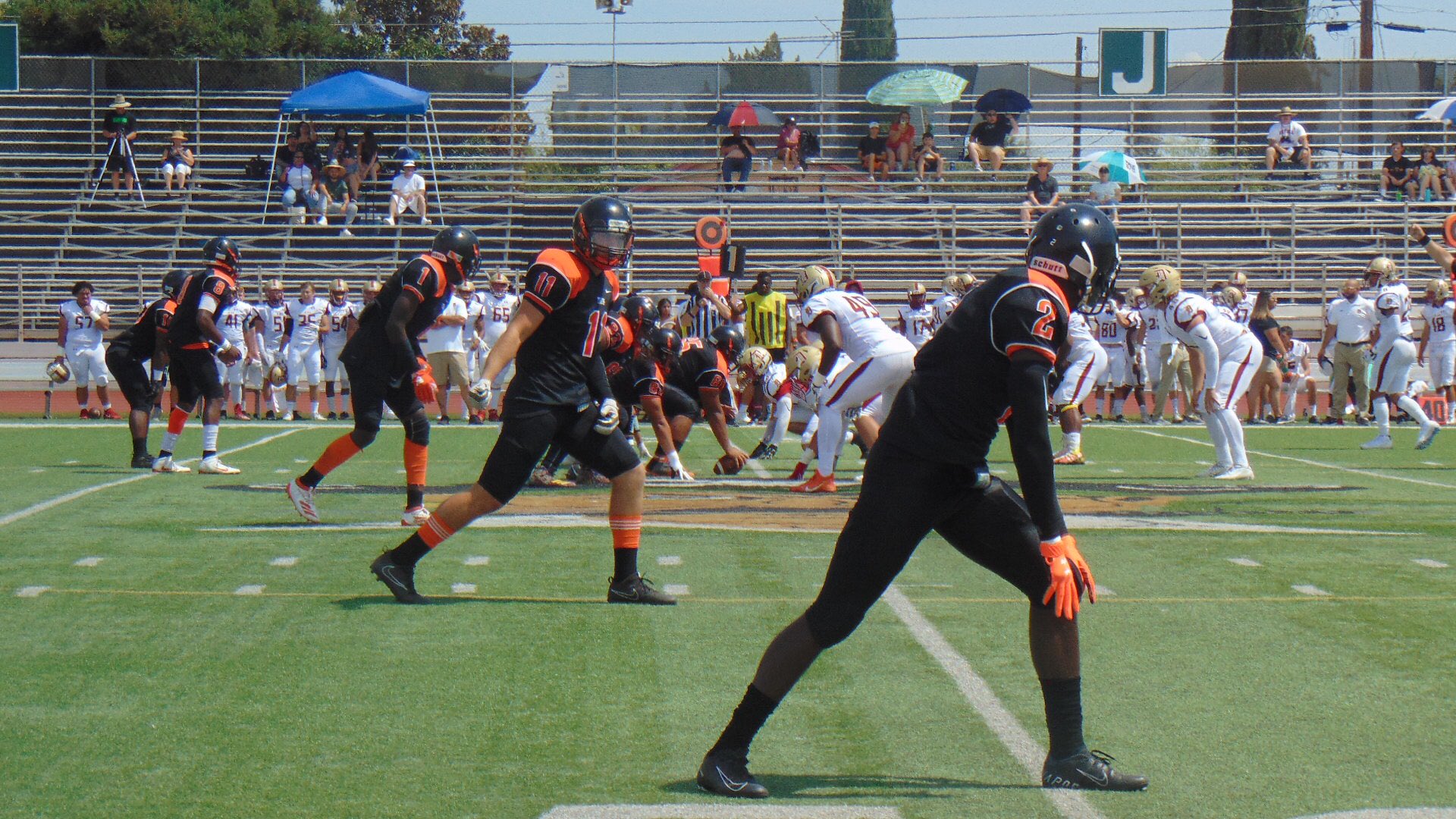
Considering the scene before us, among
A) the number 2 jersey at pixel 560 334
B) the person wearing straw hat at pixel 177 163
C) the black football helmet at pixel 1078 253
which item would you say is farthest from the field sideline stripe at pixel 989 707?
the person wearing straw hat at pixel 177 163

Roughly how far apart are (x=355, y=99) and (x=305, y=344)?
9.27m

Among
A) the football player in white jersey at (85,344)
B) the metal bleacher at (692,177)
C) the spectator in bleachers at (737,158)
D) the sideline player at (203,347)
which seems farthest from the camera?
the spectator in bleachers at (737,158)

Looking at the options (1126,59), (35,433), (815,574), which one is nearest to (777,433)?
(815,574)

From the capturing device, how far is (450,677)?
568 centimetres

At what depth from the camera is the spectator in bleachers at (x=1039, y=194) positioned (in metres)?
30.3

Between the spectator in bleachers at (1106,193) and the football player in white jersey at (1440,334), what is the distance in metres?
9.36

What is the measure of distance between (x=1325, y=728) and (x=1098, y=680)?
0.88 m

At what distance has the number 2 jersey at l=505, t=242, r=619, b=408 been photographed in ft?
22.9

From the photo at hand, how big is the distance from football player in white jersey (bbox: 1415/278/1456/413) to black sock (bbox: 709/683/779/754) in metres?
19.4

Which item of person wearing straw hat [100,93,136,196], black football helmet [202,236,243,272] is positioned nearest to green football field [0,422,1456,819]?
black football helmet [202,236,243,272]

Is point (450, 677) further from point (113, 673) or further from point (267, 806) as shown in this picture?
A: point (267, 806)

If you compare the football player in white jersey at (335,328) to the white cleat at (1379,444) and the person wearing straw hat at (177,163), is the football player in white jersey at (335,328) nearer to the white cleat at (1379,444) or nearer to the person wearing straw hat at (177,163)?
the person wearing straw hat at (177,163)

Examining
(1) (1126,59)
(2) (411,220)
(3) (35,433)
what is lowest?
(3) (35,433)

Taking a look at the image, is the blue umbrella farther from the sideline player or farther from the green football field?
the green football field
